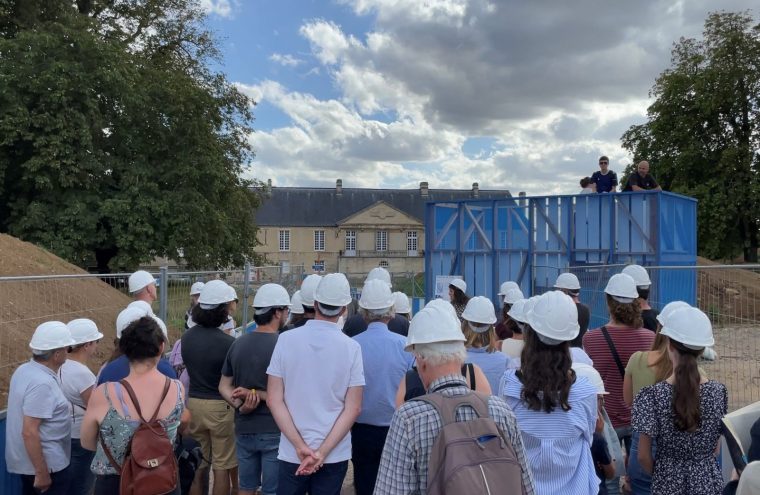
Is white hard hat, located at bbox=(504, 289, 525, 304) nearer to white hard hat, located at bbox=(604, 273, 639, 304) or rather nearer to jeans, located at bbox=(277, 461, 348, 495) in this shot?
white hard hat, located at bbox=(604, 273, 639, 304)

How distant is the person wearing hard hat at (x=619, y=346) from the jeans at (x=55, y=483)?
3647mm

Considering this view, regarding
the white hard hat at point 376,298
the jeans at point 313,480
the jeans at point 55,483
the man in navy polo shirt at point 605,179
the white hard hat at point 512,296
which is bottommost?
the jeans at point 55,483

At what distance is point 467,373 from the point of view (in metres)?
2.94

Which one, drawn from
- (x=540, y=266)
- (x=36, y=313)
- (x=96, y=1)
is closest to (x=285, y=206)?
(x=96, y=1)

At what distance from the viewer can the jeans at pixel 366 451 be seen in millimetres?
3996

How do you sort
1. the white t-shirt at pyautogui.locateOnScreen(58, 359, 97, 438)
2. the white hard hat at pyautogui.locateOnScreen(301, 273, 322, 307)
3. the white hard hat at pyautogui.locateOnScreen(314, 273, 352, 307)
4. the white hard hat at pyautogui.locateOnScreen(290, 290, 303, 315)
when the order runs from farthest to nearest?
the white hard hat at pyautogui.locateOnScreen(290, 290, 303, 315) → the white hard hat at pyautogui.locateOnScreen(301, 273, 322, 307) → the white t-shirt at pyautogui.locateOnScreen(58, 359, 97, 438) → the white hard hat at pyautogui.locateOnScreen(314, 273, 352, 307)

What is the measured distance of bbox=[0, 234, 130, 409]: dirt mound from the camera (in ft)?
19.4

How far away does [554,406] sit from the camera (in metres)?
2.73

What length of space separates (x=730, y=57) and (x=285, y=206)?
5548 centimetres

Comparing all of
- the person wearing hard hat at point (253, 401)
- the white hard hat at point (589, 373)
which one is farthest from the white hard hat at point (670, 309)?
the person wearing hard hat at point (253, 401)

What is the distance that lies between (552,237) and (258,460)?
11576 millimetres

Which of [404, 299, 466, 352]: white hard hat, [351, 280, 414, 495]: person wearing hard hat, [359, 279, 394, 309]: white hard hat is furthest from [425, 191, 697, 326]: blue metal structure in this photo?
[404, 299, 466, 352]: white hard hat

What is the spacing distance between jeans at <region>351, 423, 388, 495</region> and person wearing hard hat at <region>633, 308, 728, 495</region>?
1618 mm

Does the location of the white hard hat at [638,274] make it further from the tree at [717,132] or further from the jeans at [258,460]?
the tree at [717,132]
